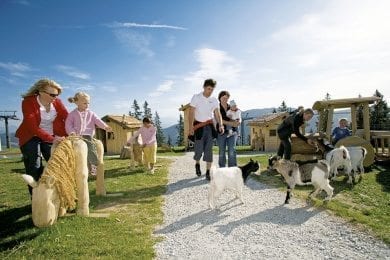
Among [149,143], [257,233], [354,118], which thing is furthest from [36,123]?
[354,118]

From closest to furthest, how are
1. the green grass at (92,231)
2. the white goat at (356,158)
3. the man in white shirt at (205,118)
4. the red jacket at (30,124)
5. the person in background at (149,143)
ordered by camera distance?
the green grass at (92,231), the red jacket at (30,124), the man in white shirt at (205,118), the white goat at (356,158), the person in background at (149,143)

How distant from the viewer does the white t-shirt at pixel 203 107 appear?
9.27 m

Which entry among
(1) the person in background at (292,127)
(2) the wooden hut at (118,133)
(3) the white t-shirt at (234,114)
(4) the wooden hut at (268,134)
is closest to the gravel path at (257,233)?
(1) the person in background at (292,127)

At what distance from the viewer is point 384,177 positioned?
11359 millimetres

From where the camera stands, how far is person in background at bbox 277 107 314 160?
9.41 metres

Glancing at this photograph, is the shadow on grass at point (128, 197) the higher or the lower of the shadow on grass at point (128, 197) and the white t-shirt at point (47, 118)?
the lower

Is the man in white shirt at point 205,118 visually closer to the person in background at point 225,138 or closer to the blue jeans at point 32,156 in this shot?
the person in background at point 225,138

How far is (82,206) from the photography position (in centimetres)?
631

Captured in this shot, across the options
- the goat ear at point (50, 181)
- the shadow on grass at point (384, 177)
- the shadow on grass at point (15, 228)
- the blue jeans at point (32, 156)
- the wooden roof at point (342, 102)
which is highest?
the wooden roof at point (342, 102)

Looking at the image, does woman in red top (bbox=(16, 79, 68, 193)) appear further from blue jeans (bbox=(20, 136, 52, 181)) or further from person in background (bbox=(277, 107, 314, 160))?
person in background (bbox=(277, 107, 314, 160))

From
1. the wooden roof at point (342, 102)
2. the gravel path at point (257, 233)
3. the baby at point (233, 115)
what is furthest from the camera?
the wooden roof at point (342, 102)

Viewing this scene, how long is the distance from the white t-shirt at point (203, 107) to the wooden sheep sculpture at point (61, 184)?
12.7 ft

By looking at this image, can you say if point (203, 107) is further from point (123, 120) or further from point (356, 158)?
point (123, 120)

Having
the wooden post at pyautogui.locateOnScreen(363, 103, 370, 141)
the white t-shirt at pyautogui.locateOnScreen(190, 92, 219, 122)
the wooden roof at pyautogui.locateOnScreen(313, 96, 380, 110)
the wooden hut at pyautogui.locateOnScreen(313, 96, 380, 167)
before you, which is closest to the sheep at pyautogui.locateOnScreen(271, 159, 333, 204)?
the white t-shirt at pyautogui.locateOnScreen(190, 92, 219, 122)
